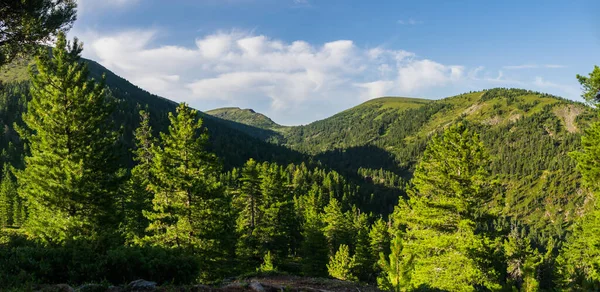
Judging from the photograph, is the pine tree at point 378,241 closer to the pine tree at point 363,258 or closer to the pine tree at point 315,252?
the pine tree at point 363,258

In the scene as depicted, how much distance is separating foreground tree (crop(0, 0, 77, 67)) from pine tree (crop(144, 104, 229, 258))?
23.3 ft

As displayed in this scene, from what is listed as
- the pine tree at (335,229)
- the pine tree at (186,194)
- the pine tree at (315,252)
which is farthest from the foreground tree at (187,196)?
the pine tree at (335,229)

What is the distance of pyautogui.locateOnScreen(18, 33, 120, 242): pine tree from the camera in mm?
16172

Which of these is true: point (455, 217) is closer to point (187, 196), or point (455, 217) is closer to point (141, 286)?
point (187, 196)

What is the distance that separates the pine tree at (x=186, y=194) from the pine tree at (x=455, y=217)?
11.9m

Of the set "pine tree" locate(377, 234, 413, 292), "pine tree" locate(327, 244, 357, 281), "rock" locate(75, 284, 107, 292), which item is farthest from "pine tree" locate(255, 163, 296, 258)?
Result: "rock" locate(75, 284, 107, 292)

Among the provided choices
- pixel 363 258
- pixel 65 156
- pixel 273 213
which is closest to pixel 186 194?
pixel 65 156

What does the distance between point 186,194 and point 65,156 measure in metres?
6.52

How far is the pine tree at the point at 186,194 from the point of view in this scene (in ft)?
62.6

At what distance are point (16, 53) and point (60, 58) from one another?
367 cm

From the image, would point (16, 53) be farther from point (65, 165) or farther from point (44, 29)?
point (65, 165)

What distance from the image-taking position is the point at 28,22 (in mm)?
12719

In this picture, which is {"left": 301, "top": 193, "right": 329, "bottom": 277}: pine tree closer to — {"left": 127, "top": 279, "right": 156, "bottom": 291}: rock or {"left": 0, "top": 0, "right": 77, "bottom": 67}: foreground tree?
{"left": 127, "top": 279, "right": 156, "bottom": 291}: rock

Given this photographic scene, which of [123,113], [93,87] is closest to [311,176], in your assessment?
[123,113]
